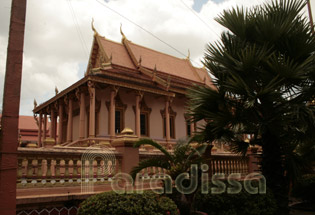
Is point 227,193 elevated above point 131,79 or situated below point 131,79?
below

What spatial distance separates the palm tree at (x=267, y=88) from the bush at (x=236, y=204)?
0.60 meters

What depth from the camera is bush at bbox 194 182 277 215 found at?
7.30 m

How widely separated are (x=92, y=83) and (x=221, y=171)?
29.9ft

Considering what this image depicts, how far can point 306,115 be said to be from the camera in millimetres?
7168

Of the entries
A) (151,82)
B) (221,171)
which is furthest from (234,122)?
(151,82)

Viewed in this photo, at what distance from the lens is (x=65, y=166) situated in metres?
6.69

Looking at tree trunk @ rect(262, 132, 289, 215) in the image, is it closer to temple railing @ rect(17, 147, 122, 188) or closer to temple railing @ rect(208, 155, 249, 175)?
temple railing @ rect(208, 155, 249, 175)

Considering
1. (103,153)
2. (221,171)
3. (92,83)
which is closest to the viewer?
(103,153)

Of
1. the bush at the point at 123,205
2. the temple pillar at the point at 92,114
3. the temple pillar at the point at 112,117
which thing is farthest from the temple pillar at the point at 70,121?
the bush at the point at 123,205

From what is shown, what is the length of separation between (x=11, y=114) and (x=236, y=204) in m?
5.63

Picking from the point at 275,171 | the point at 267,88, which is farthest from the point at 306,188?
the point at 267,88

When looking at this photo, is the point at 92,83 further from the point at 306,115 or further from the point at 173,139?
the point at 306,115

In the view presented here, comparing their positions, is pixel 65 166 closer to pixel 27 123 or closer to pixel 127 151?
pixel 127 151

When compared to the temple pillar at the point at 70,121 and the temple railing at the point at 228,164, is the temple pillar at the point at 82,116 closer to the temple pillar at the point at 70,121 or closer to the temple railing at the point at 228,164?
the temple pillar at the point at 70,121
